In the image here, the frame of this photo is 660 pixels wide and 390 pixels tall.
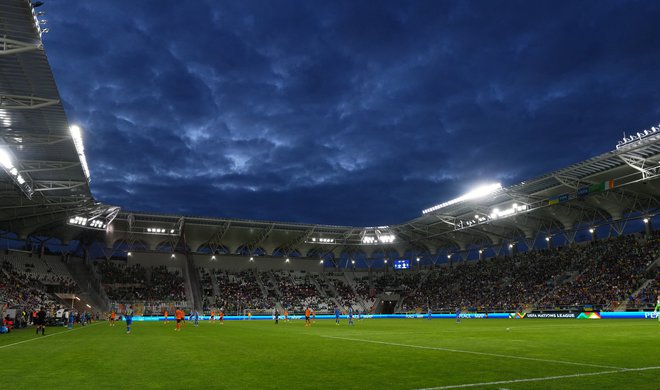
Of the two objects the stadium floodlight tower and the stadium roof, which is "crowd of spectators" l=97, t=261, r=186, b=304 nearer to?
the stadium roof

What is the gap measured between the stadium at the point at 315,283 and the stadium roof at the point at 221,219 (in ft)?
0.71

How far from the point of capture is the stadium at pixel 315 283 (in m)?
12.9

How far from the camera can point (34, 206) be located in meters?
48.9

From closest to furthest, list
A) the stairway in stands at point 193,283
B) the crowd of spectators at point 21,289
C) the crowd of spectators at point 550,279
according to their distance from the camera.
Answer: the crowd of spectators at point 21,289
the crowd of spectators at point 550,279
the stairway in stands at point 193,283

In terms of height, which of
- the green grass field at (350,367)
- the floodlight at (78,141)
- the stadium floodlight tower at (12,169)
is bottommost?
the green grass field at (350,367)

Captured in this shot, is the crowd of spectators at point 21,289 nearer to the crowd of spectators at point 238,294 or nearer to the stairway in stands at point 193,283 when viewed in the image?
the stairway in stands at point 193,283

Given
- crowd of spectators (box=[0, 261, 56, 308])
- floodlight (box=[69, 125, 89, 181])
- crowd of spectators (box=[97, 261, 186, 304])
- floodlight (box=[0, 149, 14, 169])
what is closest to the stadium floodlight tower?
floodlight (box=[0, 149, 14, 169])

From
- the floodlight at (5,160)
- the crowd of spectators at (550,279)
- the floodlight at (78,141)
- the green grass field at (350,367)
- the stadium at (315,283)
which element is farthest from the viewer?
the crowd of spectators at (550,279)

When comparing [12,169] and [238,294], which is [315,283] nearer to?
[238,294]

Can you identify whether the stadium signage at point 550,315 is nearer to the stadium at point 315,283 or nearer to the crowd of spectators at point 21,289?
the stadium at point 315,283

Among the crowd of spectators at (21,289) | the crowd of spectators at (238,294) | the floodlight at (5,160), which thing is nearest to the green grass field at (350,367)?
the floodlight at (5,160)

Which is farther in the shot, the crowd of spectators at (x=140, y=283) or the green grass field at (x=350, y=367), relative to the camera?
the crowd of spectators at (x=140, y=283)

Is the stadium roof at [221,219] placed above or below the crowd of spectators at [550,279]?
above

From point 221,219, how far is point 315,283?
25511 millimetres
